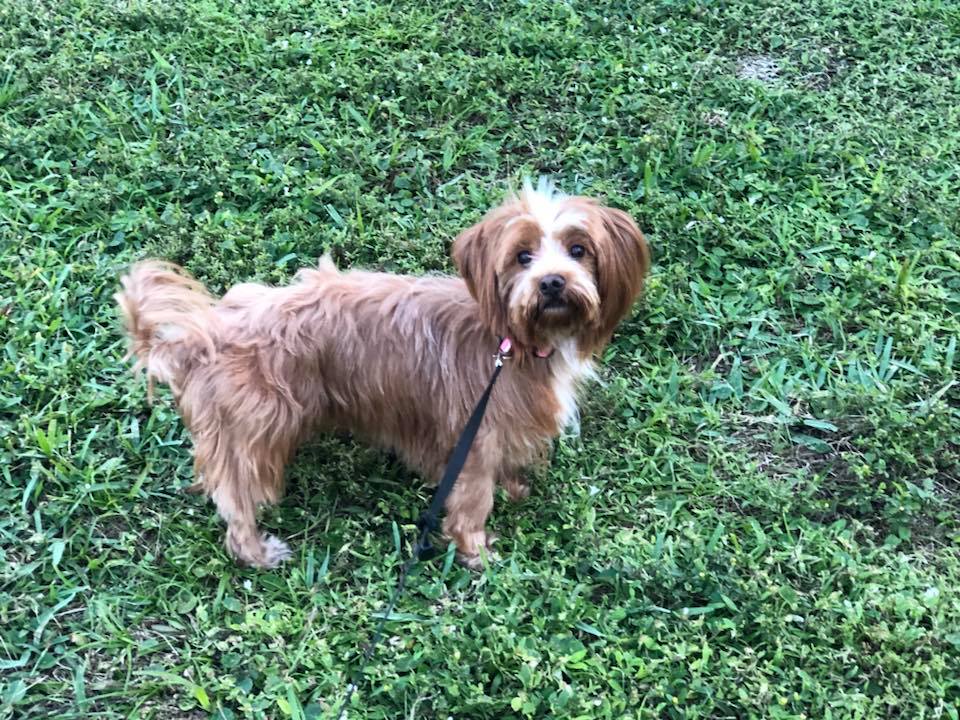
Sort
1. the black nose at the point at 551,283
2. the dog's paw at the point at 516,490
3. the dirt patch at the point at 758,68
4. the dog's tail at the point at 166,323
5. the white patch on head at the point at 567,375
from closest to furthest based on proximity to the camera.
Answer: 1. the black nose at the point at 551,283
2. the dog's tail at the point at 166,323
3. the white patch on head at the point at 567,375
4. the dog's paw at the point at 516,490
5. the dirt patch at the point at 758,68

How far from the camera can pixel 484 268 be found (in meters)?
3.16

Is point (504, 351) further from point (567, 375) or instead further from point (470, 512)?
point (470, 512)

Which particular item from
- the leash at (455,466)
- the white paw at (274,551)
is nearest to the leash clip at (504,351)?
the leash at (455,466)

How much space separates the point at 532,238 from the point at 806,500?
184cm

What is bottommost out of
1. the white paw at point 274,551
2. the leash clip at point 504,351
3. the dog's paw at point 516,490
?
the white paw at point 274,551

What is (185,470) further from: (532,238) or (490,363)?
(532,238)

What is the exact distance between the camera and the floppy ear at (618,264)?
10.5 feet

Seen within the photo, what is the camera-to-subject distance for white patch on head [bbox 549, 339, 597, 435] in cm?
340

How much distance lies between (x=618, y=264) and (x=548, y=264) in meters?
0.31

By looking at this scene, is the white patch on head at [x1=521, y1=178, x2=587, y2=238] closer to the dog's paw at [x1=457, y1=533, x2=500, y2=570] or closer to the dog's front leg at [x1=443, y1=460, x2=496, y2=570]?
the dog's front leg at [x1=443, y1=460, x2=496, y2=570]

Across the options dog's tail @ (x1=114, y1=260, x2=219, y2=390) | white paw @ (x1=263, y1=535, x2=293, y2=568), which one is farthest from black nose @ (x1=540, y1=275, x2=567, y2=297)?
white paw @ (x1=263, y1=535, x2=293, y2=568)

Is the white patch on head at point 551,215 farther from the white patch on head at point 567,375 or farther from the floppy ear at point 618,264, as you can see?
the white patch on head at point 567,375

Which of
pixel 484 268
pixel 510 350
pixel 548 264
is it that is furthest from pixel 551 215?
pixel 510 350

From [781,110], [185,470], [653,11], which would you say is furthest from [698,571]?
[653,11]
